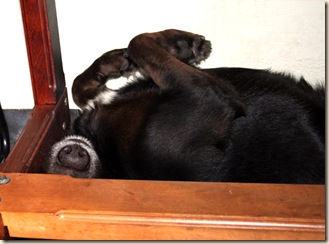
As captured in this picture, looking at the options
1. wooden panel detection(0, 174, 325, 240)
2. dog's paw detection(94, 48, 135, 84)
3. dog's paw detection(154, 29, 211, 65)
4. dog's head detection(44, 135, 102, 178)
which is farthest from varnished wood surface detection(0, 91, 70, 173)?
dog's paw detection(154, 29, 211, 65)

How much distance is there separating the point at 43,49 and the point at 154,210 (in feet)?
2.95

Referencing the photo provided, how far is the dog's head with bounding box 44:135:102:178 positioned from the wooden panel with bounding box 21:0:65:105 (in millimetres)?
248

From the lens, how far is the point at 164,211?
1.07 m

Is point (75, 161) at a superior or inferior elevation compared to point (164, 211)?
inferior

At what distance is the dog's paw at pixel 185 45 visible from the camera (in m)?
1.68

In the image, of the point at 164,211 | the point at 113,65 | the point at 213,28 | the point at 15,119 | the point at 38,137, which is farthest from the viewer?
the point at 15,119

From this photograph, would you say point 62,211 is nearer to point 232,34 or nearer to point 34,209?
point 34,209

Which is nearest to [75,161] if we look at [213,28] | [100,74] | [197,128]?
[100,74]

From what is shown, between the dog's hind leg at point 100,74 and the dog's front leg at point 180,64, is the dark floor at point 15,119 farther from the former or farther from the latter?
the dog's front leg at point 180,64

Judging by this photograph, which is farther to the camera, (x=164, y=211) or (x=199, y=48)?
(x=199, y=48)

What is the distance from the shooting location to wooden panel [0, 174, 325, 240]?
104 centimetres

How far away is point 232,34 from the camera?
6.35ft

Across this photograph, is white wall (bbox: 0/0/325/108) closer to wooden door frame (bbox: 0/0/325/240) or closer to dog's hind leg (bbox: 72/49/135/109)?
dog's hind leg (bbox: 72/49/135/109)

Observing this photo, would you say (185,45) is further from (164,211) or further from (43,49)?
(164,211)
